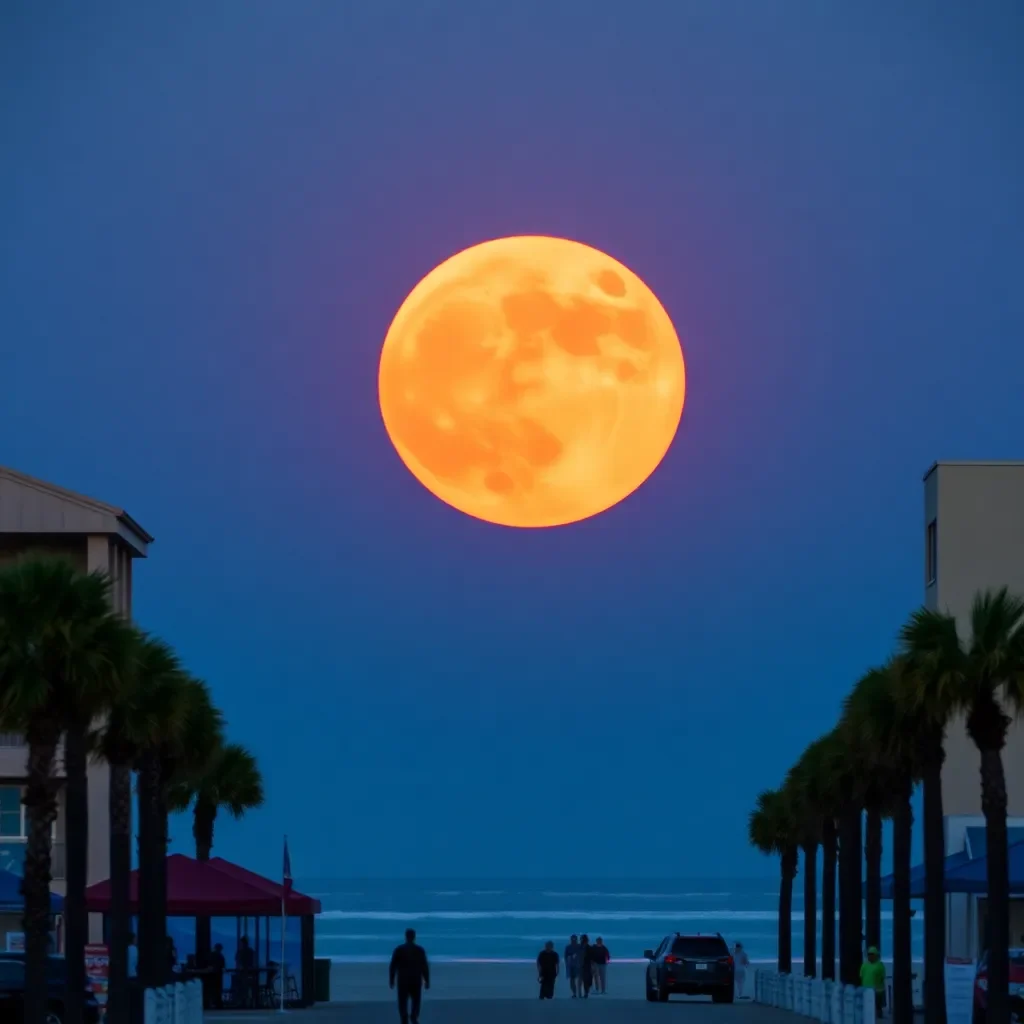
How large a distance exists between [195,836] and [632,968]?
40371mm

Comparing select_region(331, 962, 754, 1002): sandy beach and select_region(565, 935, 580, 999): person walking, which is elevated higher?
select_region(565, 935, 580, 999): person walking

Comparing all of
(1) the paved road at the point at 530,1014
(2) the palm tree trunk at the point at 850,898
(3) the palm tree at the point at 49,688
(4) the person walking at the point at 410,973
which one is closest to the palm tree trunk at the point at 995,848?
(4) the person walking at the point at 410,973

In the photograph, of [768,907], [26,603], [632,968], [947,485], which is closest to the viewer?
[26,603]

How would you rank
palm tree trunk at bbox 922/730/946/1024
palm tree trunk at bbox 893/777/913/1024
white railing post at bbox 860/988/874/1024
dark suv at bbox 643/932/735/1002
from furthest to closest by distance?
dark suv at bbox 643/932/735/1002 → palm tree trunk at bbox 893/777/913/1024 → white railing post at bbox 860/988/874/1024 → palm tree trunk at bbox 922/730/946/1024

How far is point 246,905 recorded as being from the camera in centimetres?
4447

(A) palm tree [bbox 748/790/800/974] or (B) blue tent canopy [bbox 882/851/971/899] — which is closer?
(B) blue tent canopy [bbox 882/851/971/899]

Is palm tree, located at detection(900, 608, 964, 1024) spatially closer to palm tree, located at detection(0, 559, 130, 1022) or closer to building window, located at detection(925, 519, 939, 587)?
palm tree, located at detection(0, 559, 130, 1022)

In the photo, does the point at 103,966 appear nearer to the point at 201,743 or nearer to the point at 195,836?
the point at 201,743

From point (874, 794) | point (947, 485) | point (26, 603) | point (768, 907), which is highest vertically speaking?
point (947, 485)

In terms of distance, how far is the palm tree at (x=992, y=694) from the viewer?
106 ft

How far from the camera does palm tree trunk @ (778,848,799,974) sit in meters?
62.4

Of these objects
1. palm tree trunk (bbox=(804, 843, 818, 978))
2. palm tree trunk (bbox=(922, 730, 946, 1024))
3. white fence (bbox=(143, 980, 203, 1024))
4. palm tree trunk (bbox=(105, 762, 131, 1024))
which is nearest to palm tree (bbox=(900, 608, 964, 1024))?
palm tree trunk (bbox=(922, 730, 946, 1024))

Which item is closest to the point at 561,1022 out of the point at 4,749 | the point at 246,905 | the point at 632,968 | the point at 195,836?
the point at 246,905

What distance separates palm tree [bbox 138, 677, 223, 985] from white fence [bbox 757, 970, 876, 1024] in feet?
40.2
